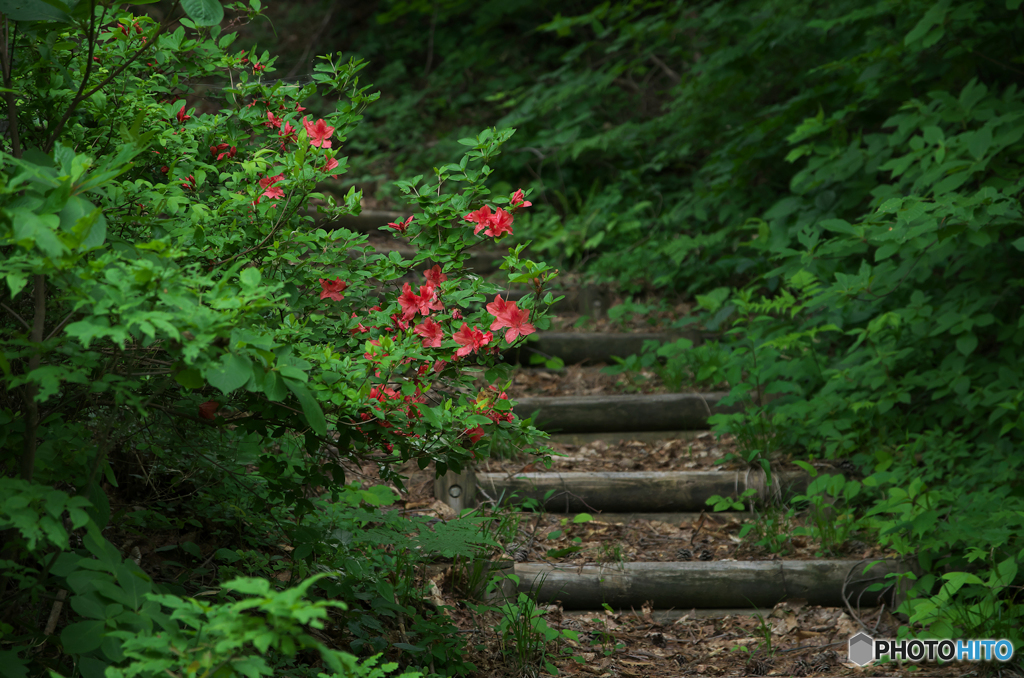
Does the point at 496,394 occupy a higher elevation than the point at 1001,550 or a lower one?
higher

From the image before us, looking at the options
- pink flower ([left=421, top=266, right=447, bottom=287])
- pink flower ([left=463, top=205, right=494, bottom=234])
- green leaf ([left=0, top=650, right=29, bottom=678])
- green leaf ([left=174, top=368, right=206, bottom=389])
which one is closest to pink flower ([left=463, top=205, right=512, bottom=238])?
pink flower ([left=463, top=205, right=494, bottom=234])

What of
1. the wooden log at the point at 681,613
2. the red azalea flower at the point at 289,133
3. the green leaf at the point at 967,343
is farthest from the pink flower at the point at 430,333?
the green leaf at the point at 967,343

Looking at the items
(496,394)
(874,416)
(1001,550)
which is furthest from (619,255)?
(496,394)

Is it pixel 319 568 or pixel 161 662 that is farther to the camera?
pixel 319 568

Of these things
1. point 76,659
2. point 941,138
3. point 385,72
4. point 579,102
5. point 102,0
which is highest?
point 385,72

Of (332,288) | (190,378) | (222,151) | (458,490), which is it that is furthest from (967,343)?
(190,378)

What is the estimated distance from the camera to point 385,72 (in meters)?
7.09

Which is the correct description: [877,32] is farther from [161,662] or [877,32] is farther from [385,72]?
[385,72]

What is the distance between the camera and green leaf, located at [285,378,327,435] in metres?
1.15

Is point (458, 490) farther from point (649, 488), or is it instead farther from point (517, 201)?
point (517, 201)

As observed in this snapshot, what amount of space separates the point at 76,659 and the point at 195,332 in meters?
0.68

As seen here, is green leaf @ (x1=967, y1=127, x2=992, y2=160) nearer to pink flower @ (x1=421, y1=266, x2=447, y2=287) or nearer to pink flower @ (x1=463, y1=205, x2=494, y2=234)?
pink flower @ (x1=463, y1=205, x2=494, y2=234)

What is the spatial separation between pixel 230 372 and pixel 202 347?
0.06 meters

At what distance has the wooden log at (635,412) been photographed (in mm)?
3482
